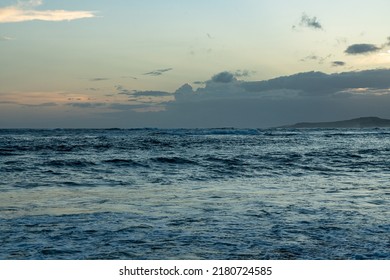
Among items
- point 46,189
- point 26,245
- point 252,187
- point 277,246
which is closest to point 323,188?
point 252,187

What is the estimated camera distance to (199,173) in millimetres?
16297

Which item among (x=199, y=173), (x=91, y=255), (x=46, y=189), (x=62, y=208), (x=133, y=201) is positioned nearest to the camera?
(x=91, y=255)

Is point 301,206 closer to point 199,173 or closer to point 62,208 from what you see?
point 62,208

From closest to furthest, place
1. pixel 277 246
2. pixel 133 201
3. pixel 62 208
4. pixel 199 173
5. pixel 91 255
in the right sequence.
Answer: pixel 91 255, pixel 277 246, pixel 62 208, pixel 133 201, pixel 199 173

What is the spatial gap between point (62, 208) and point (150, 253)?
155 inches

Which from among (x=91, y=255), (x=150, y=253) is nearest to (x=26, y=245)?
(x=91, y=255)

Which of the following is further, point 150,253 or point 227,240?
point 227,240

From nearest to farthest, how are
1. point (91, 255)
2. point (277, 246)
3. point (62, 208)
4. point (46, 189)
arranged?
1. point (91, 255)
2. point (277, 246)
3. point (62, 208)
4. point (46, 189)

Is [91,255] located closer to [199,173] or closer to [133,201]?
[133,201]

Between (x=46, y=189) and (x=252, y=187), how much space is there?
5.67 m

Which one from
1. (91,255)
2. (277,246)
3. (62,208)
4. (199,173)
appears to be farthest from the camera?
(199,173)

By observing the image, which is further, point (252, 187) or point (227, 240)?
point (252, 187)

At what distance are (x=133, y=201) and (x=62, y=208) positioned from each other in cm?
165

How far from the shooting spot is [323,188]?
41.1 ft
